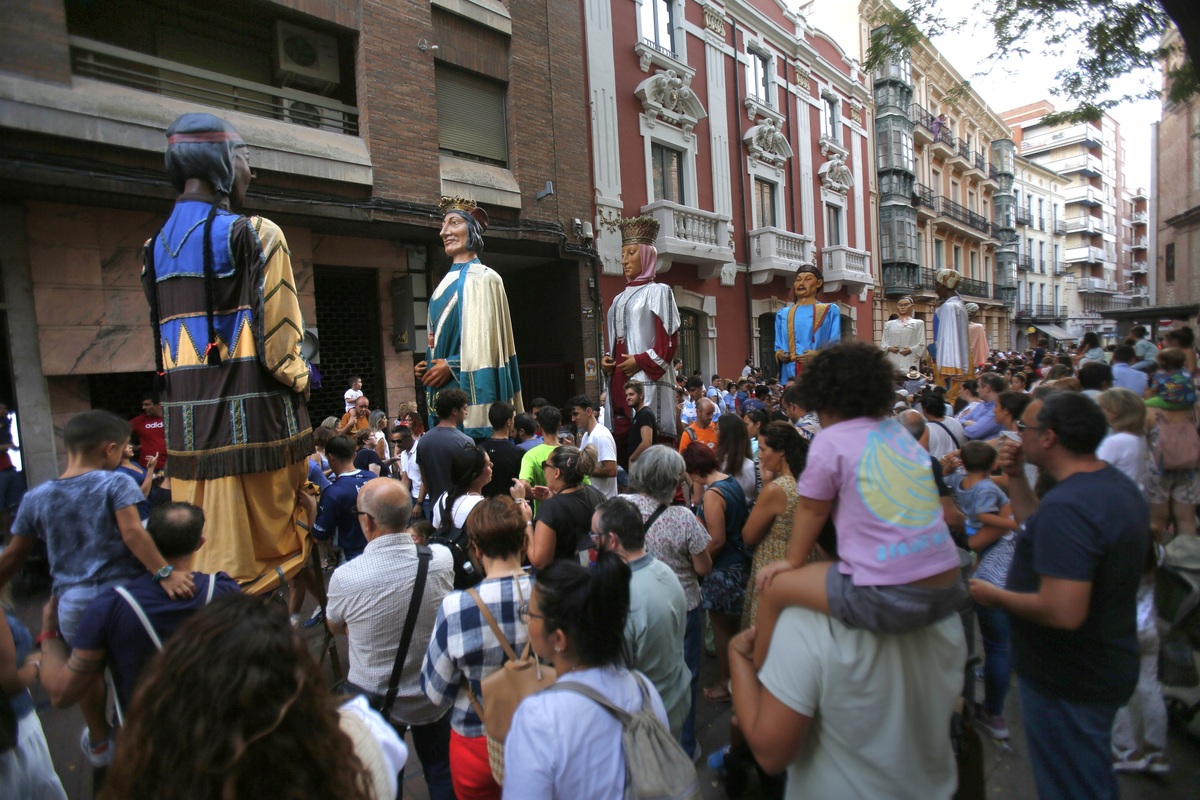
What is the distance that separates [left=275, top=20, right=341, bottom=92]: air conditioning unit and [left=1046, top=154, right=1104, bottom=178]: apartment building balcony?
58.0m

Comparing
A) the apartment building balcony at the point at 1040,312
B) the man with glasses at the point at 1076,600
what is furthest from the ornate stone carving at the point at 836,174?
the apartment building balcony at the point at 1040,312

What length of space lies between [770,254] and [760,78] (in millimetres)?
5050

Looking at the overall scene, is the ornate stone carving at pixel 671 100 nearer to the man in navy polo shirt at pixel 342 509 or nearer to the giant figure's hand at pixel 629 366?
the giant figure's hand at pixel 629 366

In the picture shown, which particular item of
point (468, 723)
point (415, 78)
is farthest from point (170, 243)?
point (415, 78)

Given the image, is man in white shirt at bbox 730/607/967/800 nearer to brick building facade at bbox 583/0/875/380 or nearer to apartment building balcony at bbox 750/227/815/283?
brick building facade at bbox 583/0/875/380

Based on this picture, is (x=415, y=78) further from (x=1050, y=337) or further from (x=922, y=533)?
(x=1050, y=337)

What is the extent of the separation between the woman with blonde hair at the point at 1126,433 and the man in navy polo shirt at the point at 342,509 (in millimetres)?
4517

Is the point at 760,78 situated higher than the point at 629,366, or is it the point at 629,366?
the point at 760,78

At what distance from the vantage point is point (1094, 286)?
51.5 metres

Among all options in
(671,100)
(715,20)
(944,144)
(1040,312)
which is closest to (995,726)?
(671,100)

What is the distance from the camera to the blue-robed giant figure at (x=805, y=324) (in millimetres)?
6176

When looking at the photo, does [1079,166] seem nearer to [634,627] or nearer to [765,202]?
[765,202]

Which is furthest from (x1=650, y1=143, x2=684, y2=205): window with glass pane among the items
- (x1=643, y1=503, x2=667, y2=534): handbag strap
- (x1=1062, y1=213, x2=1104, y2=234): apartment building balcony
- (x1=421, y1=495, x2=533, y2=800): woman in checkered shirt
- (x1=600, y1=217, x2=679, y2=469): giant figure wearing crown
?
(x1=1062, y1=213, x2=1104, y2=234): apartment building balcony

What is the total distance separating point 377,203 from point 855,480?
8554mm
